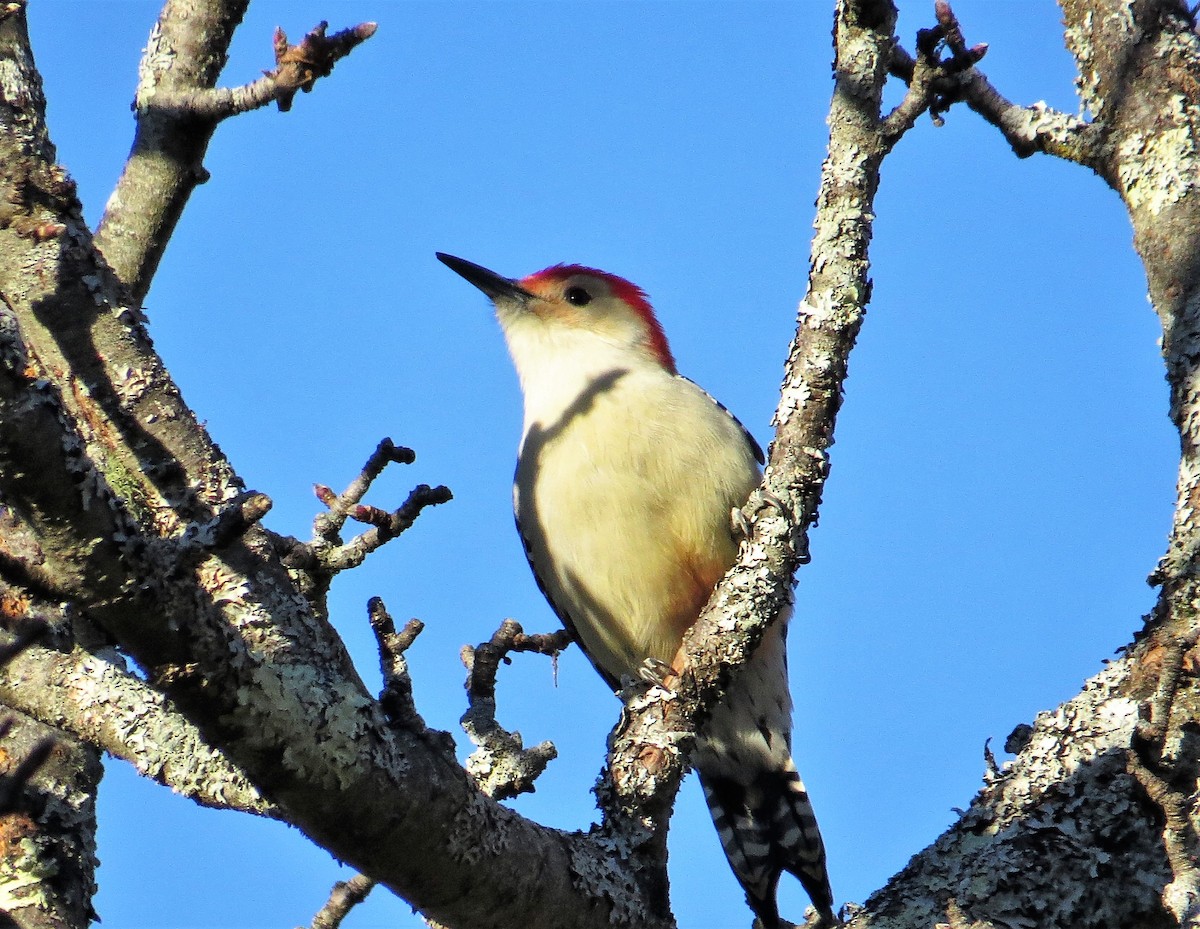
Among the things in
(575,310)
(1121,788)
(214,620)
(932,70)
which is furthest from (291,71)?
(1121,788)

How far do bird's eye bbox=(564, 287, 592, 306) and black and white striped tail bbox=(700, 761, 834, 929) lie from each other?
9.20 ft

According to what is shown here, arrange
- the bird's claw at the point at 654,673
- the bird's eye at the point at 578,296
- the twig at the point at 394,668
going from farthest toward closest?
the bird's eye at the point at 578,296, the bird's claw at the point at 654,673, the twig at the point at 394,668

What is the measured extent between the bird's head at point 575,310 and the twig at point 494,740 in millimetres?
3203

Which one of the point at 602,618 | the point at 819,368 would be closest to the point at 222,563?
the point at 819,368

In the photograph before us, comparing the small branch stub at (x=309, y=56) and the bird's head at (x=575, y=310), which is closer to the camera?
the small branch stub at (x=309, y=56)

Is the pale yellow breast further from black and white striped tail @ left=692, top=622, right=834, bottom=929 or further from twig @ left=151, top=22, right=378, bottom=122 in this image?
twig @ left=151, top=22, right=378, bottom=122

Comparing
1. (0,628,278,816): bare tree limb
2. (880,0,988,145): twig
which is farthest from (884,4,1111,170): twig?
(0,628,278,816): bare tree limb

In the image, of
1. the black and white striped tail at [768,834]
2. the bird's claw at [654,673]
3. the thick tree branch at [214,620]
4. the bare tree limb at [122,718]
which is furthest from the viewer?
the black and white striped tail at [768,834]

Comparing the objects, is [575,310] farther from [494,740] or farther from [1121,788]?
[1121,788]

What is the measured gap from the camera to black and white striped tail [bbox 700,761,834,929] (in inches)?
231

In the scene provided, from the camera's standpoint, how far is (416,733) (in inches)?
127

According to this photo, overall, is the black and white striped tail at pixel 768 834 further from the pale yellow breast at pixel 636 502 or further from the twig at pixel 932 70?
the twig at pixel 932 70

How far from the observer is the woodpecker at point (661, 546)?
603cm

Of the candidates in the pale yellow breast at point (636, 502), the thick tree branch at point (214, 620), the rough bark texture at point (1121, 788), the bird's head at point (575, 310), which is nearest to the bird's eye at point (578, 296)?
the bird's head at point (575, 310)
